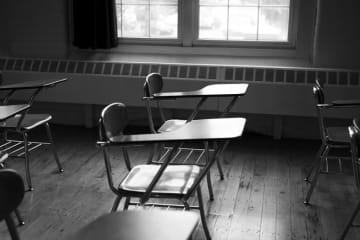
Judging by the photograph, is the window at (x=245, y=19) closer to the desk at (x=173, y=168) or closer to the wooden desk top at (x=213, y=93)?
the wooden desk top at (x=213, y=93)

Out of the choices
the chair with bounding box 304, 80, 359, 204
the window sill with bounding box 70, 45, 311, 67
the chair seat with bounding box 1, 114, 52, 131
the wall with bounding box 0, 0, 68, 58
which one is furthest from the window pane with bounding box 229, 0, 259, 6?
the chair seat with bounding box 1, 114, 52, 131

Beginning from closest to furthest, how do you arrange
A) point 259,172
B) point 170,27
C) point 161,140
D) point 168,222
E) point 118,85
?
1. point 168,222
2. point 161,140
3. point 259,172
4. point 118,85
5. point 170,27

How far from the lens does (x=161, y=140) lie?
2207mm

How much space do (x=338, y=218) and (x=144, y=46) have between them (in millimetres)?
2801

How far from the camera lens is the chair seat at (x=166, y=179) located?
238 cm

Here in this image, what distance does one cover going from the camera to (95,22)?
4.96 meters

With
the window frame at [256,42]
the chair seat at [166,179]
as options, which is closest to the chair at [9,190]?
the chair seat at [166,179]

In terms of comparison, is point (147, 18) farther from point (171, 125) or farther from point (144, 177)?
point (144, 177)

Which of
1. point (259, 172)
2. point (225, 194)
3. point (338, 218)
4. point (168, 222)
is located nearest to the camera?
point (168, 222)

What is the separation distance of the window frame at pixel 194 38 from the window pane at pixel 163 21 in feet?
0.18

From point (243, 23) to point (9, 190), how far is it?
3823mm

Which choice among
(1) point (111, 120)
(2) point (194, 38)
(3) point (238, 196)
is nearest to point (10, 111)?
(1) point (111, 120)

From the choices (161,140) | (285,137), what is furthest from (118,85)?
(161,140)

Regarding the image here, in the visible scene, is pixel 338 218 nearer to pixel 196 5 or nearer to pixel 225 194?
pixel 225 194
